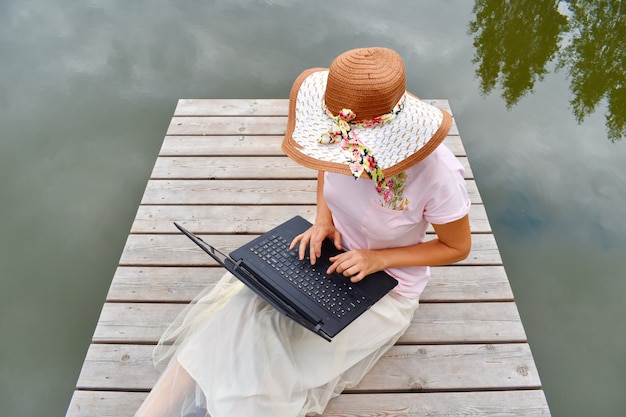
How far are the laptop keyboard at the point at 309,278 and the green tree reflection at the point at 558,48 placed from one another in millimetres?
2560

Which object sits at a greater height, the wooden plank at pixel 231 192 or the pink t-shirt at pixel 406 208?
the pink t-shirt at pixel 406 208

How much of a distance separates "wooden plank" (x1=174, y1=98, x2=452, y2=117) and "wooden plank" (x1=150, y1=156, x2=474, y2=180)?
35 centimetres

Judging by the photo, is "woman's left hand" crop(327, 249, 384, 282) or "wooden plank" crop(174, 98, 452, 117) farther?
"wooden plank" crop(174, 98, 452, 117)

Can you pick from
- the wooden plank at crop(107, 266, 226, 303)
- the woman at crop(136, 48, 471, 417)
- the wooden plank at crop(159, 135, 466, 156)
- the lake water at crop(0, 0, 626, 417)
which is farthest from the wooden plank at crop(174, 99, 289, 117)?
the woman at crop(136, 48, 471, 417)

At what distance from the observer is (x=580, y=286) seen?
7.94ft

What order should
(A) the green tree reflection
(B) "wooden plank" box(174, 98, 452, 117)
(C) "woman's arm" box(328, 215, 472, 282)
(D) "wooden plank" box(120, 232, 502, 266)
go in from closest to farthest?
1. (C) "woman's arm" box(328, 215, 472, 282)
2. (D) "wooden plank" box(120, 232, 502, 266)
3. (B) "wooden plank" box(174, 98, 452, 117)
4. (A) the green tree reflection

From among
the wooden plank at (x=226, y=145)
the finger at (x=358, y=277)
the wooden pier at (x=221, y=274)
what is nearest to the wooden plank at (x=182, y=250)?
the wooden pier at (x=221, y=274)

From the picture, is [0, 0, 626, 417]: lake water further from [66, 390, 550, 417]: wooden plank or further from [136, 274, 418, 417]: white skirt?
[136, 274, 418, 417]: white skirt

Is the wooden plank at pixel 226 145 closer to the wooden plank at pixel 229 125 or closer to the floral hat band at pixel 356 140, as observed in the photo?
the wooden plank at pixel 229 125

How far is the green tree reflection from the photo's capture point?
3.47 meters

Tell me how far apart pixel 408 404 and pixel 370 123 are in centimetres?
93

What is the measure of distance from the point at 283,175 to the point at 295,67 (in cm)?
165

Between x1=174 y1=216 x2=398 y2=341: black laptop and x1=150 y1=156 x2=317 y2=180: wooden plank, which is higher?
x1=174 y1=216 x2=398 y2=341: black laptop

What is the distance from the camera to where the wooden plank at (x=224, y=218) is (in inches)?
80.0
